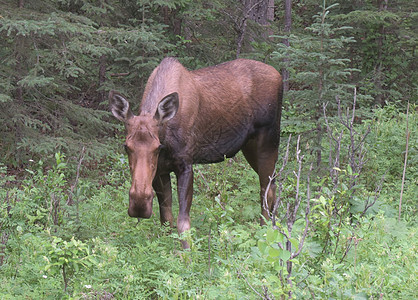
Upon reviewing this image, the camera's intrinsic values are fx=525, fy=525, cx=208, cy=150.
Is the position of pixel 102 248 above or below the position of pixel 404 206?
above

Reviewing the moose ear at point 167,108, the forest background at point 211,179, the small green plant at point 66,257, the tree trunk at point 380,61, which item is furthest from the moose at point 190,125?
the tree trunk at point 380,61

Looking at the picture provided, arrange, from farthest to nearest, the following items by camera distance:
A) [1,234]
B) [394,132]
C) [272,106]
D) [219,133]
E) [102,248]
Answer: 1. [394,132]
2. [272,106]
3. [219,133]
4. [1,234]
5. [102,248]

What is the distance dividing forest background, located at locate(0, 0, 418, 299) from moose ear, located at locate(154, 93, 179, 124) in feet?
2.96

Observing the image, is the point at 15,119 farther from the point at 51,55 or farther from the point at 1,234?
the point at 1,234

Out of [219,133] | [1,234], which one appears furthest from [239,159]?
[1,234]

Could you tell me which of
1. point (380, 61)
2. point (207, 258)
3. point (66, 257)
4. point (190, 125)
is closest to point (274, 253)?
point (66, 257)

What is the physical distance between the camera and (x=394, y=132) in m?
11.7

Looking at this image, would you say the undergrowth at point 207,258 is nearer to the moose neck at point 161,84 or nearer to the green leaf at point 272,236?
the green leaf at point 272,236

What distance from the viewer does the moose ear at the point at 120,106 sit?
6070 mm

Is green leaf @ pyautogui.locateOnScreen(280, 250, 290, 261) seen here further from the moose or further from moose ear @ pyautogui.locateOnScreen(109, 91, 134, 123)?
moose ear @ pyautogui.locateOnScreen(109, 91, 134, 123)

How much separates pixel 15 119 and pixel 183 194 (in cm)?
438

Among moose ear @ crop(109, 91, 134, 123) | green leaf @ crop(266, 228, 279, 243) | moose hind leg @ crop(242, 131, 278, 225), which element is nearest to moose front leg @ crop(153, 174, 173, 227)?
moose ear @ crop(109, 91, 134, 123)

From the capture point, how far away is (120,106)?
616cm

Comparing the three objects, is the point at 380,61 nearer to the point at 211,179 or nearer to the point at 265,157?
the point at 211,179
